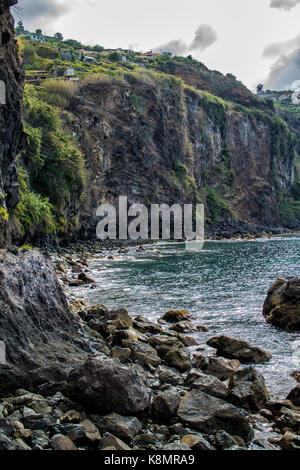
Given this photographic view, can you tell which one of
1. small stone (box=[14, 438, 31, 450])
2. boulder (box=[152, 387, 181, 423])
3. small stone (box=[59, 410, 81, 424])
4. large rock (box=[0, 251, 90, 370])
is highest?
large rock (box=[0, 251, 90, 370])

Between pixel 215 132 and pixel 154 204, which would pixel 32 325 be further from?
pixel 215 132

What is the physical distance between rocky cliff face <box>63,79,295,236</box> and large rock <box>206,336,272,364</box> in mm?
45220

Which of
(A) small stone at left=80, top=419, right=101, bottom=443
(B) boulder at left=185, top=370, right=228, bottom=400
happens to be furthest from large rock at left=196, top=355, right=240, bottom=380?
(A) small stone at left=80, top=419, right=101, bottom=443

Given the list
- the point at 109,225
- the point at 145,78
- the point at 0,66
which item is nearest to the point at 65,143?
the point at 109,225

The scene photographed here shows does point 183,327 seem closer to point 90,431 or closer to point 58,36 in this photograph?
point 90,431

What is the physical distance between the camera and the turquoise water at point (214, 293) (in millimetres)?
12672

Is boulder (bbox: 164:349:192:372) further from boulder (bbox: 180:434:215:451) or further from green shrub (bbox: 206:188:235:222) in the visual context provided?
green shrub (bbox: 206:188:235:222)

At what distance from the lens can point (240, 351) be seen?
37.4 feet

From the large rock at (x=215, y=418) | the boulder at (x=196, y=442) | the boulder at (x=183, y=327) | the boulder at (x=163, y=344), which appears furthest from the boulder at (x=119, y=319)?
the boulder at (x=196, y=442)

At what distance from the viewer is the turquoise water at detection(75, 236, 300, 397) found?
41.6ft

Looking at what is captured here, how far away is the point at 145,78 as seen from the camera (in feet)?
248

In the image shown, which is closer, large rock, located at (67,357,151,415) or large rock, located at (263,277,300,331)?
large rock, located at (67,357,151,415)

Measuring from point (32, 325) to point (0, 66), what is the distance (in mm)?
16684
